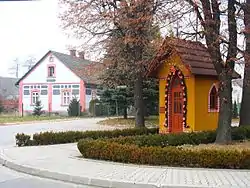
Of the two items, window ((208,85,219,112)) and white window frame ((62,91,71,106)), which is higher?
white window frame ((62,91,71,106))

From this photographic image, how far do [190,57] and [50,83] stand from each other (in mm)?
40382

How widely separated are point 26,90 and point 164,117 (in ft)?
134

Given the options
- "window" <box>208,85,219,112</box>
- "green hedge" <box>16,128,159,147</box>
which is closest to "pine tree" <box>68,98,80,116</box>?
"window" <box>208,85,219,112</box>

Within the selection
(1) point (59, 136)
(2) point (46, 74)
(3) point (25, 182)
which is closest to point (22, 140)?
(1) point (59, 136)

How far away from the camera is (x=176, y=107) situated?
930 inches

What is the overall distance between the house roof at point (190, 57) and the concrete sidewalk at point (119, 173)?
6.98m

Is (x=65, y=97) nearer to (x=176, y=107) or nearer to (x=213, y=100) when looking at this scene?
(x=176, y=107)

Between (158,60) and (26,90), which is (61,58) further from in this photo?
(158,60)

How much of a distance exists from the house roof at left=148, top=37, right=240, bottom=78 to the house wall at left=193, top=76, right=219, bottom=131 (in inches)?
20.7

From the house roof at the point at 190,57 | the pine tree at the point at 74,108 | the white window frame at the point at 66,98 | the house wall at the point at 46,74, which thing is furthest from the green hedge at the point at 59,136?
the white window frame at the point at 66,98

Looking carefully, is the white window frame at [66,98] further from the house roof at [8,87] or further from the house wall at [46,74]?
the house roof at [8,87]

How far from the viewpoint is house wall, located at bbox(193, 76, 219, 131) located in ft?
73.2

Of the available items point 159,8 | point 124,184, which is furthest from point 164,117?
point 124,184

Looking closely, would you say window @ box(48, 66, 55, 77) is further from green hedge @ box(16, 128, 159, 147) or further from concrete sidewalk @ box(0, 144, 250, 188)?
concrete sidewalk @ box(0, 144, 250, 188)
